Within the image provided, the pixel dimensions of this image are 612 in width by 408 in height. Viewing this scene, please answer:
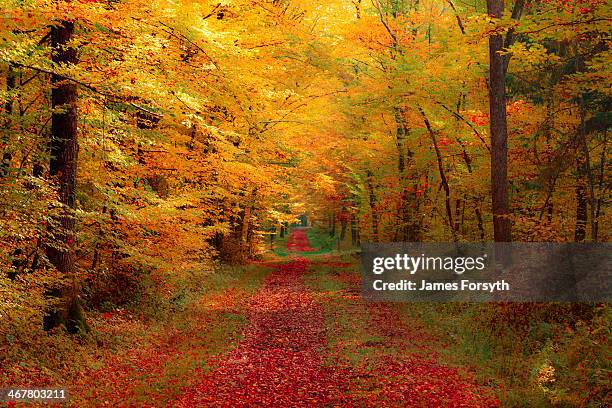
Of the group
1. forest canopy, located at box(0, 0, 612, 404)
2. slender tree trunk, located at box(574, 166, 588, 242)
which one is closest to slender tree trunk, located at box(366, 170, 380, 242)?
forest canopy, located at box(0, 0, 612, 404)

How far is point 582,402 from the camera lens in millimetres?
7625

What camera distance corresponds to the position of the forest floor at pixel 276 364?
8.73 m

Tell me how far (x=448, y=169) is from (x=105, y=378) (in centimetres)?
1785

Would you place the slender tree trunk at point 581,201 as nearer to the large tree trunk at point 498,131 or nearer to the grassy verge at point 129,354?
the large tree trunk at point 498,131

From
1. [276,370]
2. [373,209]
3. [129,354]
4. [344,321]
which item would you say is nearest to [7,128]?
[129,354]

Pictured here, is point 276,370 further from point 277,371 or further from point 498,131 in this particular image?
point 498,131

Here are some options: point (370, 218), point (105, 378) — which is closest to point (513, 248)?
point (105, 378)

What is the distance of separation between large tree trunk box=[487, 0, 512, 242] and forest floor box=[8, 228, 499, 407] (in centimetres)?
353

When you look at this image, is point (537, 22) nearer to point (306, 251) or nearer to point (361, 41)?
point (361, 41)

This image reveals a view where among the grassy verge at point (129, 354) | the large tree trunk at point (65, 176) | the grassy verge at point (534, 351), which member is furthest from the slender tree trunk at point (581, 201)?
the large tree trunk at point (65, 176)

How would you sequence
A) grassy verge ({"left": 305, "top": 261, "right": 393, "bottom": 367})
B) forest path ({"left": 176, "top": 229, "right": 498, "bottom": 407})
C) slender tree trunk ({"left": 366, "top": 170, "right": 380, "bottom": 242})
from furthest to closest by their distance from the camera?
slender tree trunk ({"left": 366, "top": 170, "right": 380, "bottom": 242})
grassy verge ({"left": 305, "top": 261, "right": 393, "bottom": 367})
forest path ({"left": 176, "top": 229, "right": 498, "bottom": 407})

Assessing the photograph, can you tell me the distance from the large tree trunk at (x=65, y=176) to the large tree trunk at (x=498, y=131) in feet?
32.3

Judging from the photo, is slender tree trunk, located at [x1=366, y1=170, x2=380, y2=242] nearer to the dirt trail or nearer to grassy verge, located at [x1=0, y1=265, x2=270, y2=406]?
the dirt trail

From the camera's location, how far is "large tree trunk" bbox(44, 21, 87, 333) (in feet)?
35.3
